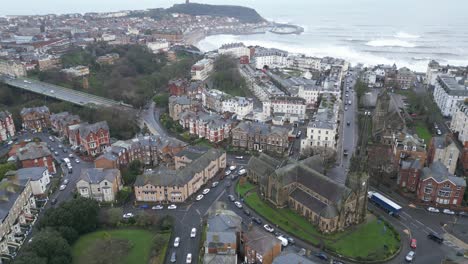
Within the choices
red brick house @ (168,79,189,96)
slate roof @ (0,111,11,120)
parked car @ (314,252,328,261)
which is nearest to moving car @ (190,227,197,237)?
parked car @ (314,252,328,261)

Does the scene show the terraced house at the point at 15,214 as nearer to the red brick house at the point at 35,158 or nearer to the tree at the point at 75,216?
the tree at the point at 75,216

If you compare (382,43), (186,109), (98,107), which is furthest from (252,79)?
(382,43)

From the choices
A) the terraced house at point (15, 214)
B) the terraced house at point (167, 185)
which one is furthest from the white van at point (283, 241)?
the terraced house at point (15, 214)

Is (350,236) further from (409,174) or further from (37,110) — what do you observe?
(37,110)

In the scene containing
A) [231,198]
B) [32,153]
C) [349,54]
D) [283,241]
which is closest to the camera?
[283,241]

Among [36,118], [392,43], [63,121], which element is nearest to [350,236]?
[63,121]

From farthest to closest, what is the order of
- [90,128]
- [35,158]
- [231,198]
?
1. [90,128]
2. [35,158]
3. [231,198]

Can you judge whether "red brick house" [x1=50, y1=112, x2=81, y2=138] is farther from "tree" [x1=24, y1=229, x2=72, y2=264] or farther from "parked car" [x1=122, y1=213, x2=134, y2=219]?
"tree" [x1=24, y1=229, x2=72, y2=264]
